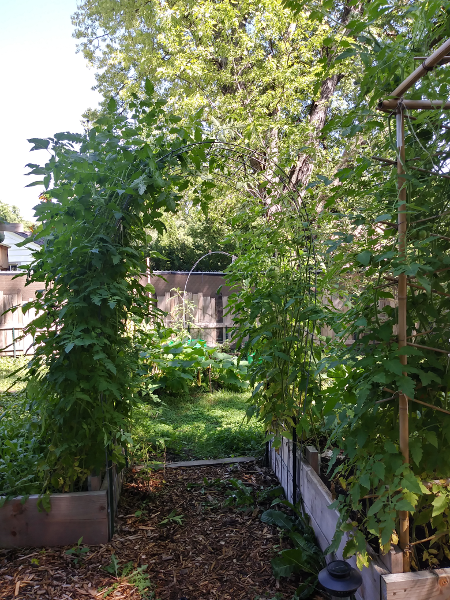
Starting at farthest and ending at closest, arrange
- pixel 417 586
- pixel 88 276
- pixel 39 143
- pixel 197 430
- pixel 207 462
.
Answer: pixel 197 430
pixel 207 462
pixel 88 276
pixel 39 143
pixel 417 586

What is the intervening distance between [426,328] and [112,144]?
190cm

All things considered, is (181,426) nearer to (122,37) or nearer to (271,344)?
(271,344)

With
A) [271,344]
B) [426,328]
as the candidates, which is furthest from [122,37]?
[426,328]

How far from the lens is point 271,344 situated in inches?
111

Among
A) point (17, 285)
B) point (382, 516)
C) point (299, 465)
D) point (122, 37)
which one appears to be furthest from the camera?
point (122, 37)

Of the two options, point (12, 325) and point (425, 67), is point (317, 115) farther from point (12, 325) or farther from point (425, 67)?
point (425, 67)

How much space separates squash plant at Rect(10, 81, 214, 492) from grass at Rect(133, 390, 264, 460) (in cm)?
74

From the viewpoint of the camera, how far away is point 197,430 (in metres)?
4.72

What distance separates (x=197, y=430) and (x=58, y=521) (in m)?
2.28

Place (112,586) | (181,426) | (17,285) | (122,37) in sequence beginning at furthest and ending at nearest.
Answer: (122,37) < (17,285) < (181,426) < (112,586)

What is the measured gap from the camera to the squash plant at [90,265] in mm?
2361

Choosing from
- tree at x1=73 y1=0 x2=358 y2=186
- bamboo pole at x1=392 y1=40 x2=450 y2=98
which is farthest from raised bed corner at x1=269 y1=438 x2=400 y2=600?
tree at x1=73 y1=0 x2=358 y2=186

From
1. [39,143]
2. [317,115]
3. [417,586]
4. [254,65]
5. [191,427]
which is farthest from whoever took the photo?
[254,65]

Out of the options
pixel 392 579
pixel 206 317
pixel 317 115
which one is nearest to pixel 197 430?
pixel 392 579
